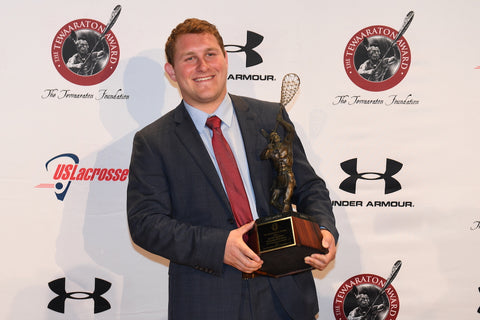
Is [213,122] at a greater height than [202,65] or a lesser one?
lesser

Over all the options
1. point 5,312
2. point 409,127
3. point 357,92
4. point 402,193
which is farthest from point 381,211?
point 5,312

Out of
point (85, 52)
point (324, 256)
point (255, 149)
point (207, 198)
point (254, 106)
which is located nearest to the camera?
point (324, 256)

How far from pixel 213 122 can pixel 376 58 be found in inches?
57.4

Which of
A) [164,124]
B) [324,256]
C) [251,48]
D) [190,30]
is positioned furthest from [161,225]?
[251,48]

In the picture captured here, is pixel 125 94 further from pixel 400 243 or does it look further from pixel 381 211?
pixel 400 243

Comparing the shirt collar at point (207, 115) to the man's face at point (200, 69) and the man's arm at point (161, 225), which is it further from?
the man's arm at point (161, 225)

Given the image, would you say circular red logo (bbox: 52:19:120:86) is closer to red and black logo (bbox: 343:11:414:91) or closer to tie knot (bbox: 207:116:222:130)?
tie knot (bbox: 207:116:222:130)

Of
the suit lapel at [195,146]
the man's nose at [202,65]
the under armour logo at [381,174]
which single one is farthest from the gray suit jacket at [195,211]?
the under armour logo at [381,174]

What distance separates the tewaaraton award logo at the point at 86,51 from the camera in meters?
3.01

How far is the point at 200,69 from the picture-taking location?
214 cm

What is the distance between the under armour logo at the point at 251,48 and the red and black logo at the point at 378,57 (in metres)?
0.54

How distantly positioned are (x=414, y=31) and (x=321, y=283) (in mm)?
1694

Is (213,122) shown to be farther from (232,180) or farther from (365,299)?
(365,299)

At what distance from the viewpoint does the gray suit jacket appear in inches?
74.9
